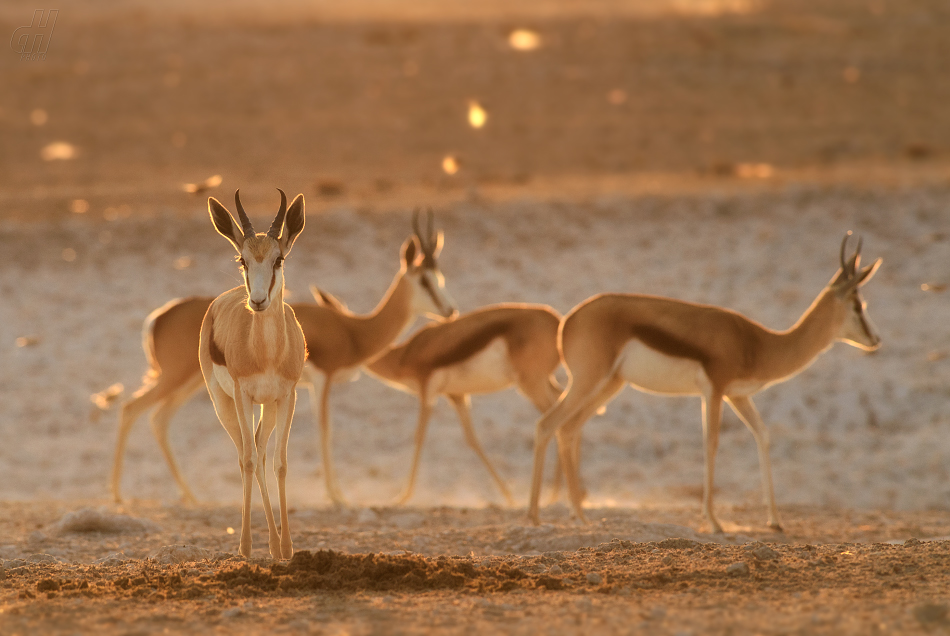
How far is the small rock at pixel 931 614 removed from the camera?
221 inches

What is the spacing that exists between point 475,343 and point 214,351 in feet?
14.1

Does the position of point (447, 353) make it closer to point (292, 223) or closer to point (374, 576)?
point (292, 223)

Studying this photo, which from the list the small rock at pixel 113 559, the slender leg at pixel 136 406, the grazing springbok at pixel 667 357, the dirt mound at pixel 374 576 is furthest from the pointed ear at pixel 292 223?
the slender leg at pixel 136 406

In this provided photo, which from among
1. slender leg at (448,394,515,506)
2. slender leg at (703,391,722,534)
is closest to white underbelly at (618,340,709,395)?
slender leg at (703,391,722,534)

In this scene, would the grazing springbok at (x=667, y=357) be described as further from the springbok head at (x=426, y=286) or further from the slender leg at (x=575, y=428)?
the springbok head at (x=426, y=286)

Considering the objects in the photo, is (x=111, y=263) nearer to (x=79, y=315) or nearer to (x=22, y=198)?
(x=79, y=315)

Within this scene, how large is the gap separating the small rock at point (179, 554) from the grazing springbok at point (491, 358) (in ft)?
12.4

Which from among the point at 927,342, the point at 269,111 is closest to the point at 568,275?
the point at 927,342

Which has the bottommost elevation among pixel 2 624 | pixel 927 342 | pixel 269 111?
pixel 2 624

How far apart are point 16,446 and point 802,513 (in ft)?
27.6

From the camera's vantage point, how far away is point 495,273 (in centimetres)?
1805

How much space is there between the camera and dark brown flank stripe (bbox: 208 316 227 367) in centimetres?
755

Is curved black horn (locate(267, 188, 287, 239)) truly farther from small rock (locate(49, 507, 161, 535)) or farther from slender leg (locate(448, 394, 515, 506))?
slender leg (locate(448, 394, 515, 506))

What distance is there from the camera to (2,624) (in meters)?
5.77
